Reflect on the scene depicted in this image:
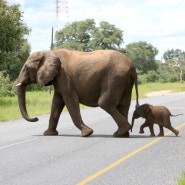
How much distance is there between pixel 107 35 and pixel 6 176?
99290 mm

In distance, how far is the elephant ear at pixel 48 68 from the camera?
15859 millimetres

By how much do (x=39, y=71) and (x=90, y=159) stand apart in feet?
18.7

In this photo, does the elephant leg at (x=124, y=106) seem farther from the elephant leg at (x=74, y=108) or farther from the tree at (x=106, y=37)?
the tree at (x=106, y=37)

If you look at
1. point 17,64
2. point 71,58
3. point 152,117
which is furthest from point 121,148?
point 17,64

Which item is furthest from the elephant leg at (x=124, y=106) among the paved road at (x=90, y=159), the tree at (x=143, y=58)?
the tree at (x=143, y=58)

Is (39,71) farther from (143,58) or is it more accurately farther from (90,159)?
(143,58)

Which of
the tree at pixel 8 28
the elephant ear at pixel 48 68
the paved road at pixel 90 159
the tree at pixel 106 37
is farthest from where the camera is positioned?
the tree at pixel 106 37

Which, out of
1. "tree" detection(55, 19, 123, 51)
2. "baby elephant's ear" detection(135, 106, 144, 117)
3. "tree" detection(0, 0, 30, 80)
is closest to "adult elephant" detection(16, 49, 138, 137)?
"baby elephant's ear" detection(135, 106, 144, 117)

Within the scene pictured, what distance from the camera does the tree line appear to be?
1455 inches

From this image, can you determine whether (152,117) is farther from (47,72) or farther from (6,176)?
(6,176)

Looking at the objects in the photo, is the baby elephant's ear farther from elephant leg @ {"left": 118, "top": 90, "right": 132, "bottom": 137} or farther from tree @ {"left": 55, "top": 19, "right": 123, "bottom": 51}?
tree @ {"left": 55, "top": 19, "right": 123, "bottom": 51}

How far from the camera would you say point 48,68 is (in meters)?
15.9

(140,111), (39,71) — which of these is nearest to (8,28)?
(39,71)

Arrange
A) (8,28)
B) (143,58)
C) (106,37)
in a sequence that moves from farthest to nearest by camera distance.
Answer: (143,58) < (106,37) < (8,28)
